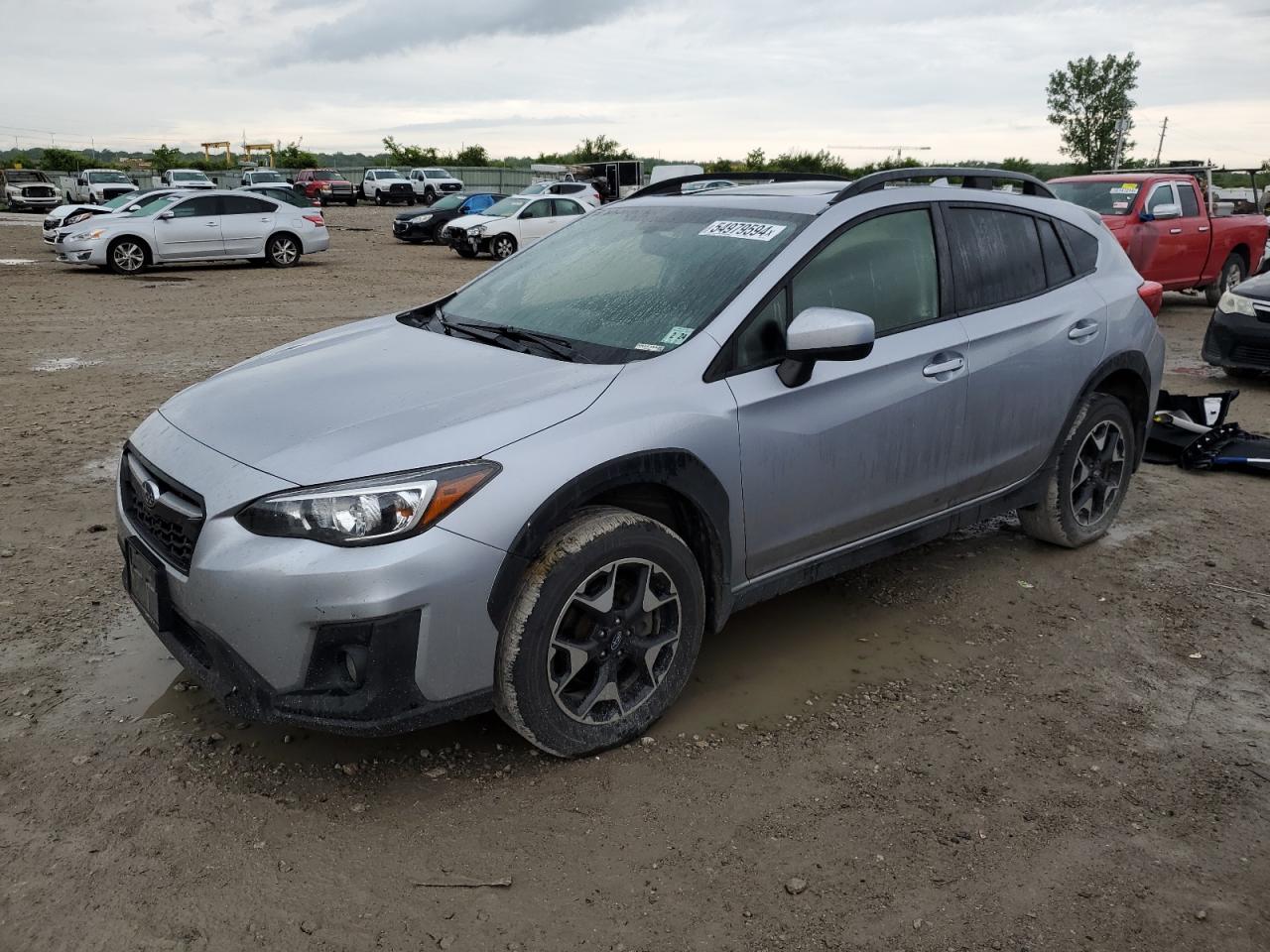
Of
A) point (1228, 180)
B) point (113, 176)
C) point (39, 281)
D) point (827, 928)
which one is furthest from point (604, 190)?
point (827, 928)

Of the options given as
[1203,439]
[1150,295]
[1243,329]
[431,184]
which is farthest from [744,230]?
[431,184]

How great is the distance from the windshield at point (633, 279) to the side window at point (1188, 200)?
11.5 meters

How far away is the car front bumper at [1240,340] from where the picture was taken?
8.43m

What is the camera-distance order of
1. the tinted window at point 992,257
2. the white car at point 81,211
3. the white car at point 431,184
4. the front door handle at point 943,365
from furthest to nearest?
the white car at point 431,184 → the white car at point 81,211 → the tinted window at point 992,257 → the front door handle at point 943,365

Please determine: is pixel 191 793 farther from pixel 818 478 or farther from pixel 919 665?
pixel 919 665

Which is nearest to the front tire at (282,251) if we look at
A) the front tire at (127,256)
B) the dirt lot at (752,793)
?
the front tire at (127,256)

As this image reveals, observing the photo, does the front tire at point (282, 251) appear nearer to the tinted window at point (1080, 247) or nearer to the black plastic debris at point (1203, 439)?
the black plastic debris at point (1203, 439)

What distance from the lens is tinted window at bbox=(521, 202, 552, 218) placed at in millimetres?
22347

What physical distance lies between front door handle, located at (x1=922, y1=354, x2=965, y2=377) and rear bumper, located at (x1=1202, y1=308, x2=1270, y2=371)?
593cm

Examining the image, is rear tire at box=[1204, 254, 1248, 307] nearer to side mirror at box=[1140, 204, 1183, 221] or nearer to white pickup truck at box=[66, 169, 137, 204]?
side mirror at box=[1140, 204, 1183, 221]

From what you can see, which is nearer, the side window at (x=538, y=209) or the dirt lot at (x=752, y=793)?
the dirt lot at (x=752, y=793)

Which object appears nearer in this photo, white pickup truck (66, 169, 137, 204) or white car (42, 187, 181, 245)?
white car (42, 187, 181, 245)

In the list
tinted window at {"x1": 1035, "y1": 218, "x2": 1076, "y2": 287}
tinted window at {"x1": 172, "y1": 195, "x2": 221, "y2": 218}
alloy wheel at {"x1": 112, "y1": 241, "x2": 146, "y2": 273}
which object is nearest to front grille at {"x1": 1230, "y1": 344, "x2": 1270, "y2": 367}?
tinted window at {"x1": 1035, "y1": 218, "x2": 1076, "y2": 287}

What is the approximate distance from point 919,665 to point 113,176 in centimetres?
4179
